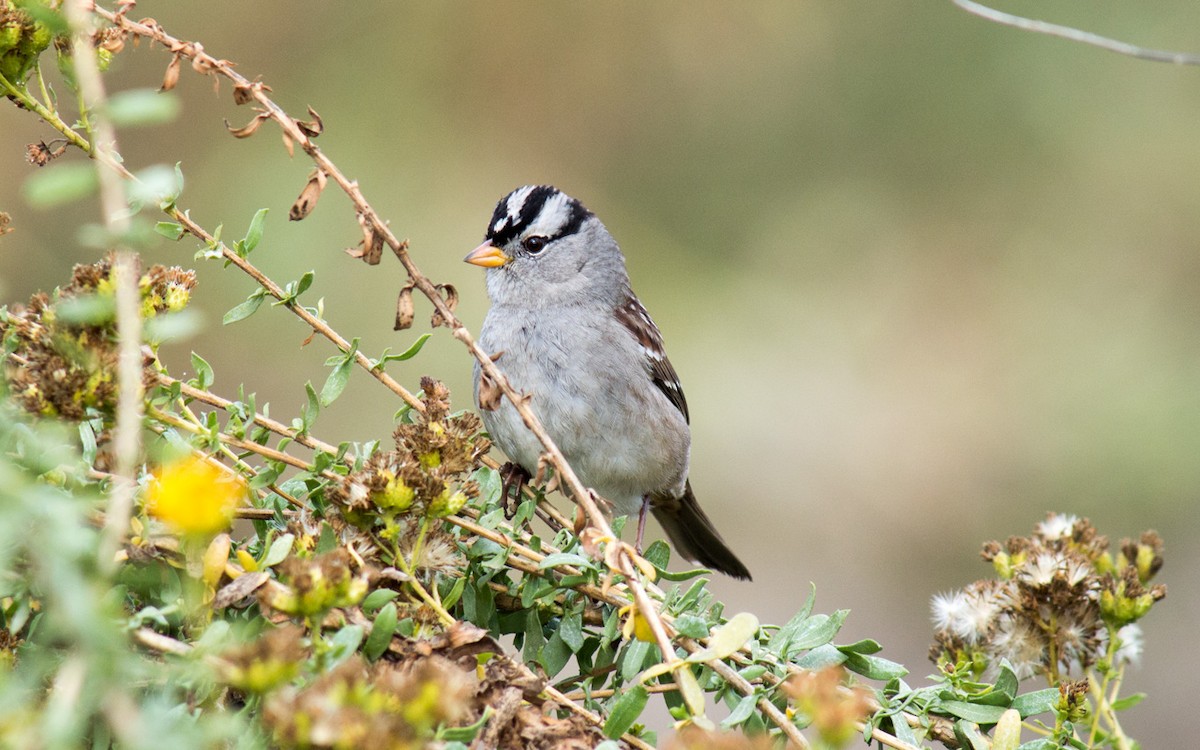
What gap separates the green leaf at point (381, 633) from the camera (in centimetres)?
133

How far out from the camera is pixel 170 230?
1768 mm

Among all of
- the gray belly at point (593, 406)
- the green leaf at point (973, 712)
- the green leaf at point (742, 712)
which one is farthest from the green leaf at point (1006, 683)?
the gray belly at point (593, 406)

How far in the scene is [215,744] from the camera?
3.72 feet

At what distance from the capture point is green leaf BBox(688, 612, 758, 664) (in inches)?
55.5

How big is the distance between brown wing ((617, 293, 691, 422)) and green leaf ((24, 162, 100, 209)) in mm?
2774

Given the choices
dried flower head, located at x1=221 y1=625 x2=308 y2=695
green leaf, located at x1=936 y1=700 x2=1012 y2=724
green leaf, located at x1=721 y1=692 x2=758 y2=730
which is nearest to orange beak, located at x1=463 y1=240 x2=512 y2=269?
green leaf, located at x1=936 y1=700 x2=1012 y2=724

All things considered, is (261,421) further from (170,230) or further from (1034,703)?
(1034,703)

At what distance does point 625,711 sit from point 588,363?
2268 mm

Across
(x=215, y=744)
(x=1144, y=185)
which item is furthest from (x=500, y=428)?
(x=1144, y=185)

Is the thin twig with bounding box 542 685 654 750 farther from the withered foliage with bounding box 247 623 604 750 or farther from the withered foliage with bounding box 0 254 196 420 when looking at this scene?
the withered foliage with bounding box 0 254 196 420

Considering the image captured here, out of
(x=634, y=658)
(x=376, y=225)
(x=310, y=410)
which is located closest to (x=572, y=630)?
(x=634, y=658)

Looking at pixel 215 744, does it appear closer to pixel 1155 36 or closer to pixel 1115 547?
pixel 1115 547

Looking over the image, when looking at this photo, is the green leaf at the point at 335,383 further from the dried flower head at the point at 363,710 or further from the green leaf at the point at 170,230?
the dried flower head at the point at 363,710

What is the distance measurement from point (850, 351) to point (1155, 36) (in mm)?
2370
